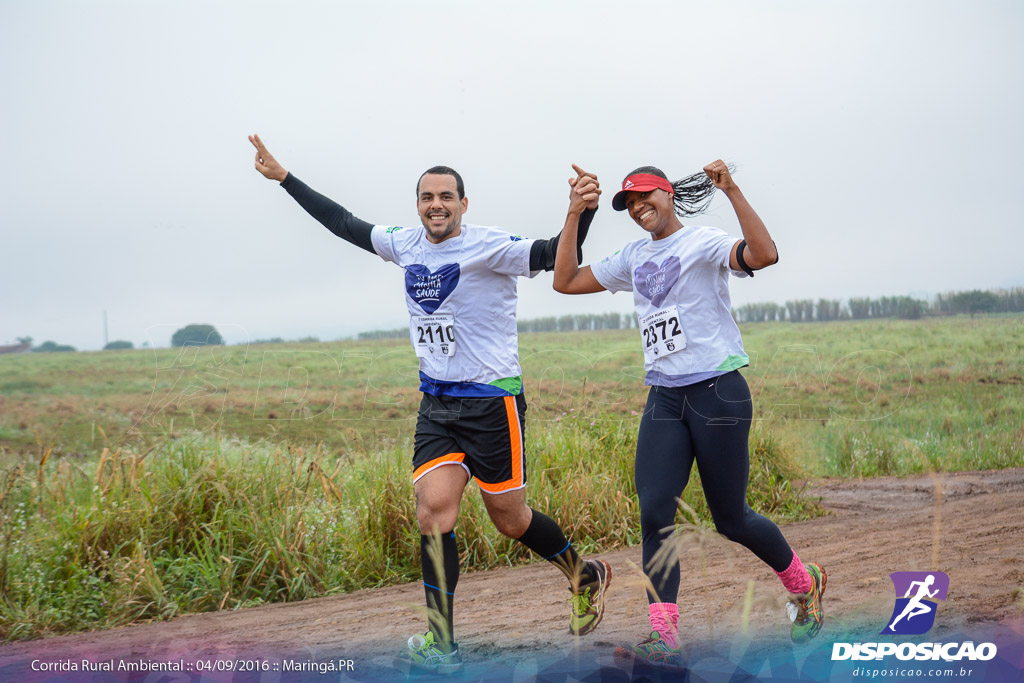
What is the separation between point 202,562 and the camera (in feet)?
19.6

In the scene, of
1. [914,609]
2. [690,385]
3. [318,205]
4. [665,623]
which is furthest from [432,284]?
[914,609]

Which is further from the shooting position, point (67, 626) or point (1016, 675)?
point (67, 626)

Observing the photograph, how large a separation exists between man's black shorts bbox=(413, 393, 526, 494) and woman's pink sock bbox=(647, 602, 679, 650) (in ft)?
3.09

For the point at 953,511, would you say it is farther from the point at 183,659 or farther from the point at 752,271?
the point at 183,659

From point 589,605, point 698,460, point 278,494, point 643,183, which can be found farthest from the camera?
point 278,494

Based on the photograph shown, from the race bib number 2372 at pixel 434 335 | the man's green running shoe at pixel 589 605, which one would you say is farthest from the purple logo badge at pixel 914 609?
the race bib number 2372 at pixel 434 335

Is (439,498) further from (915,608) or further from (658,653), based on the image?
(915,608)

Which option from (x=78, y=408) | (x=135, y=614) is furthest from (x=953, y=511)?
(x=78, y=408)

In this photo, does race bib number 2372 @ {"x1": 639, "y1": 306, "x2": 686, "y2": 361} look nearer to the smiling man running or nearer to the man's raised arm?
the smiling man running

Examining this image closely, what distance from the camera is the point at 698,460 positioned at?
3.67m

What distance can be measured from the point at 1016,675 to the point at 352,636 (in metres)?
3.24

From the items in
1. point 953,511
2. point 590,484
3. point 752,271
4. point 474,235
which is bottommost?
point 953,511

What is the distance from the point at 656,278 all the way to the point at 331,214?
6.76ft

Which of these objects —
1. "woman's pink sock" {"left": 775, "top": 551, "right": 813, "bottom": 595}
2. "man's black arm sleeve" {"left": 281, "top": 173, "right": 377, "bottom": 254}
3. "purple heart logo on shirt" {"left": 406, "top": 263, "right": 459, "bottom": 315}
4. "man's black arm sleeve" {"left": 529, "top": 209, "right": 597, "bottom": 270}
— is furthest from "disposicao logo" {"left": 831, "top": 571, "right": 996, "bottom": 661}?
"man's black arm sleeve" {"left": 281, "top": 173, "right": 377, "bottom": 254}
